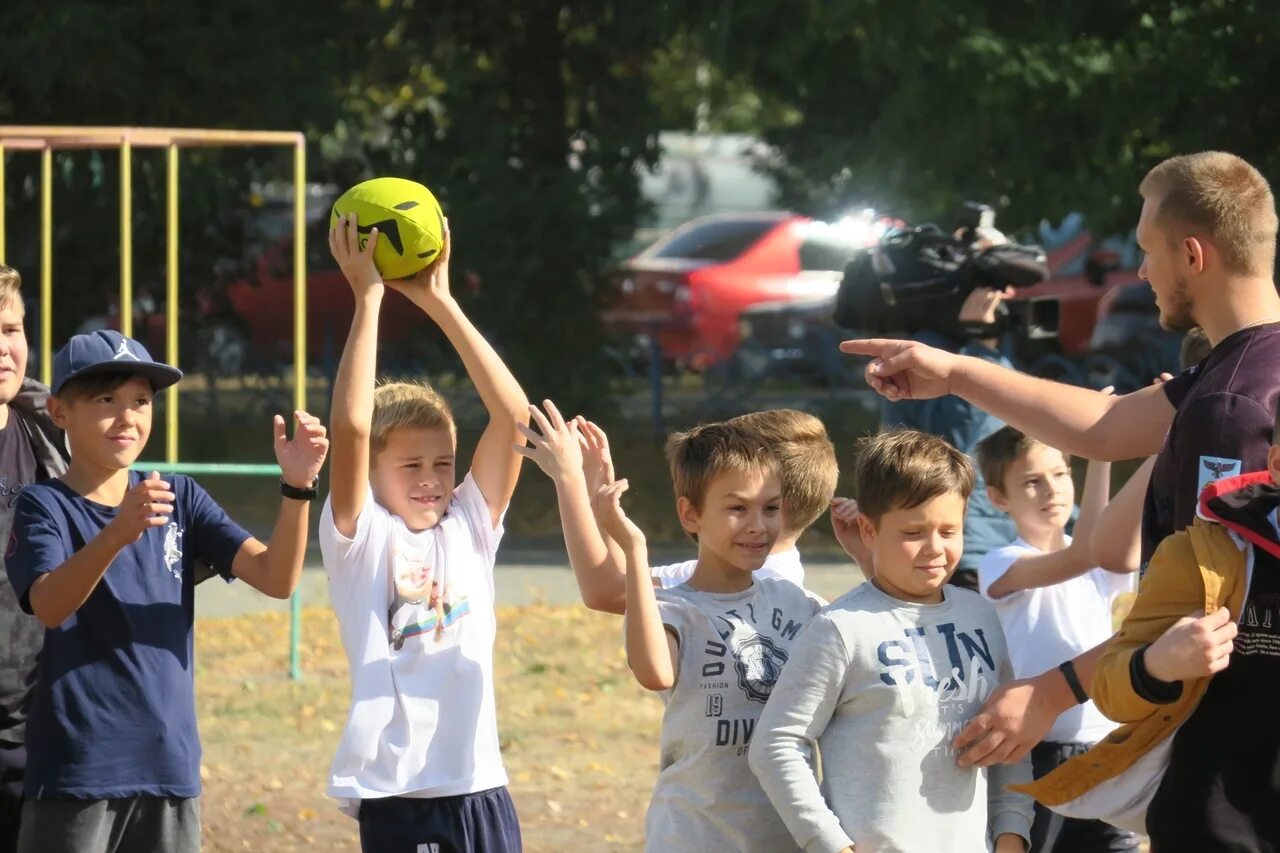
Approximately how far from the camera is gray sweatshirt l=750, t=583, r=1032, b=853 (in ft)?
11.6

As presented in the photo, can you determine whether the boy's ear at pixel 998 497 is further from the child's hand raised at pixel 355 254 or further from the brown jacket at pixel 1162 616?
the child's hand raised at pixel 355 254

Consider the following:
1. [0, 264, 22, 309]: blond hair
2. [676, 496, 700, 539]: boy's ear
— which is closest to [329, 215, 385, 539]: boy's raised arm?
[676, 496, 700, 539]: boy's ear

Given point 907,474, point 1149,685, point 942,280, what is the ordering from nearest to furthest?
point 1149,685
point 907,474
point 942,280

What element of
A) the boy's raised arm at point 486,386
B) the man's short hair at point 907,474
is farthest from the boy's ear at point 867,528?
the boy's raised arm at point 486,386

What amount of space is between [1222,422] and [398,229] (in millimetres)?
1861

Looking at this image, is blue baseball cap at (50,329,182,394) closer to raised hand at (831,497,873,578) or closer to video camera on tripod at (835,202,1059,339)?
raised hand at (831,497,873,578)

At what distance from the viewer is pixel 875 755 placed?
11.8 ft

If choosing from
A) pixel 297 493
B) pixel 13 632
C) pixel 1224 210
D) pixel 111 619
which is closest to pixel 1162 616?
pixel 1224 210

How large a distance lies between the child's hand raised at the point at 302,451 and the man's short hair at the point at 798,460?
899 mm

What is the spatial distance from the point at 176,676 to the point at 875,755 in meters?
1.56

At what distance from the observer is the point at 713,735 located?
3758mm

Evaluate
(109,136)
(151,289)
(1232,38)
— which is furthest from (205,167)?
(1232,38)

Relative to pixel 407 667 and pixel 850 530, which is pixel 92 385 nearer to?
pixel 407 667

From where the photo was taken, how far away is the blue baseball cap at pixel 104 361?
4035 mm
